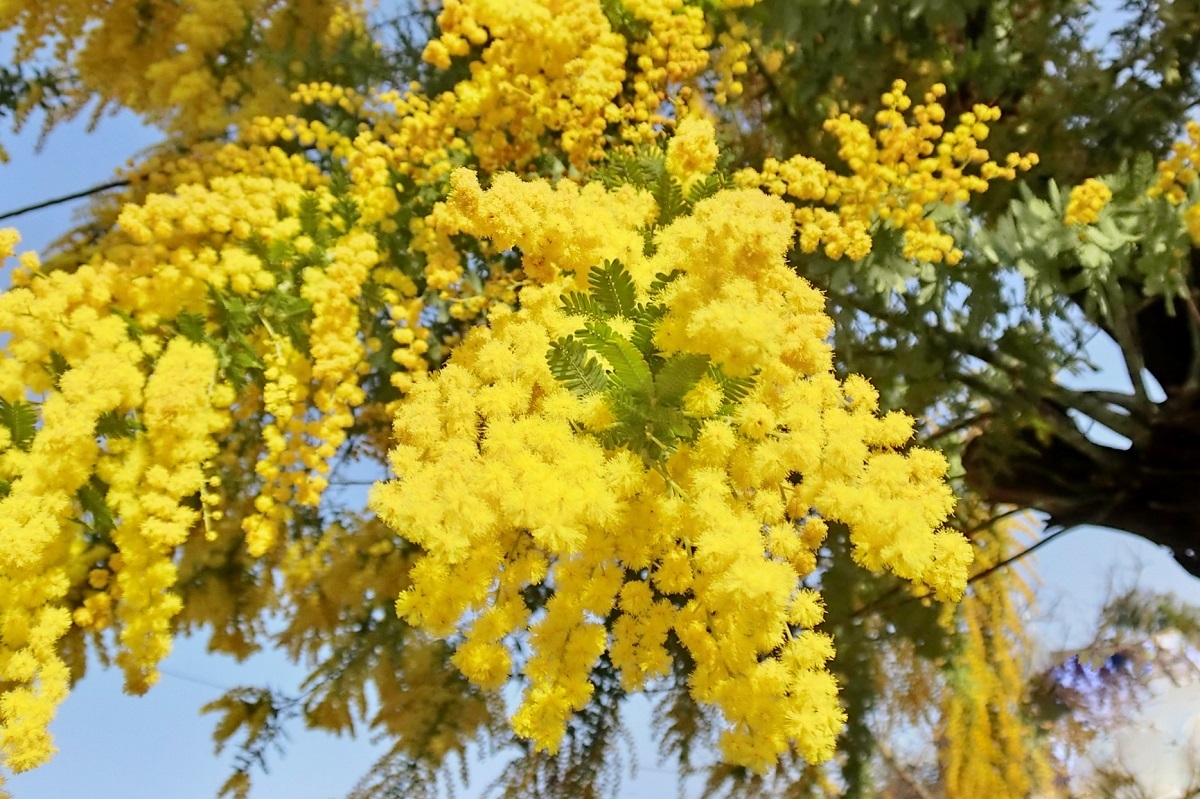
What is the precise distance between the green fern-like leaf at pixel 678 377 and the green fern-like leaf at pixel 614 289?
132 millimetres

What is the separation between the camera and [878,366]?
1.56m

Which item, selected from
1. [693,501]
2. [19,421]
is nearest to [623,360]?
[693,501]

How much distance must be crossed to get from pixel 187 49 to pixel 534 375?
1.25 m

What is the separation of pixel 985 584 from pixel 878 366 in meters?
0.70

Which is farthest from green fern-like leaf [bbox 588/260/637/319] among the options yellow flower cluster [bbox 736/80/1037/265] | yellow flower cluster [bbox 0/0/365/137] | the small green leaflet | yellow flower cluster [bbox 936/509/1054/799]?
yellow flower cluster [bbox 936/509/1054/799]

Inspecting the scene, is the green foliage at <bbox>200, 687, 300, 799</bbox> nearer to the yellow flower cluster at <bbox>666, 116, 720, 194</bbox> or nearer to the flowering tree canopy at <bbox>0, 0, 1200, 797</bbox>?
the flowering tree canopy at <bbox>0, 0, 1200, 797</bbox>

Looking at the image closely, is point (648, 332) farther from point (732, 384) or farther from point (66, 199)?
point (66, 199)

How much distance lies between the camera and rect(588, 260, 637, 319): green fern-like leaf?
0.85m

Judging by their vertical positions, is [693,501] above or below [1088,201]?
below

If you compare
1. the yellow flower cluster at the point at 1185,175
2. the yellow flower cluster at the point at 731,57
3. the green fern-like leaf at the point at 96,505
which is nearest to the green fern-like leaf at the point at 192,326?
the green fern-like leaf at the point at 96,505

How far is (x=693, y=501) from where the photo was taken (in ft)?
2.52

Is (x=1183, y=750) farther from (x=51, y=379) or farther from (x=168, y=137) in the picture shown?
(x=168, y=137)

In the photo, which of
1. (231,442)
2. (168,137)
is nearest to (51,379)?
(231,442)

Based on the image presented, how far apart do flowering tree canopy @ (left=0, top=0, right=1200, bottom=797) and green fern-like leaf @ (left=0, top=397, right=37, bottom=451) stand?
0.01 meters
